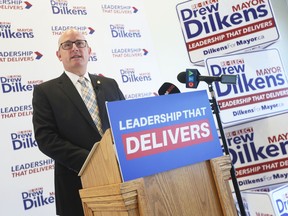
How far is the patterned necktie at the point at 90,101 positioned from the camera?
1.73 m

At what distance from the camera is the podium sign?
0.93 meters

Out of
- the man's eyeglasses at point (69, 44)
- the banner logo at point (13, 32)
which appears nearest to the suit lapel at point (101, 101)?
the man's eyeglasses at point (69, 44)

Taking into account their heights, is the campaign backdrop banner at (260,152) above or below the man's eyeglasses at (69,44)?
below

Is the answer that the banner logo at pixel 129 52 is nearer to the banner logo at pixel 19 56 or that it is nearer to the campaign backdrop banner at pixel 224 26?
the banner logo at pixel 19 56

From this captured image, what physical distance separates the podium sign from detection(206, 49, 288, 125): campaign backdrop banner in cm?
81

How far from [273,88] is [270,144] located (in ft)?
1.05

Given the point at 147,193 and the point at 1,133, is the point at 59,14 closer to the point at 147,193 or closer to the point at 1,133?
the point at 1,133

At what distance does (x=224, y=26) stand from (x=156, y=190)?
1.40m

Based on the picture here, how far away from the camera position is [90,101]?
5.83 ft

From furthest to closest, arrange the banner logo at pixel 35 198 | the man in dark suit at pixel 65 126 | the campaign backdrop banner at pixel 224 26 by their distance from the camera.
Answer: the banner logo at pixel 35 198 → the campaign backdrop banner at pixel 224 26 → the man in dark suit at pixel 65 126

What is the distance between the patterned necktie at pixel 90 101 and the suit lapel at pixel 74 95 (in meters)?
0.03

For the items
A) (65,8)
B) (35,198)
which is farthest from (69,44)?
(65,8)

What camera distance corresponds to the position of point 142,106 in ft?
3.26

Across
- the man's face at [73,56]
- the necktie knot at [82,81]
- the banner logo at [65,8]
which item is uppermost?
the banner logo at [65,8]
